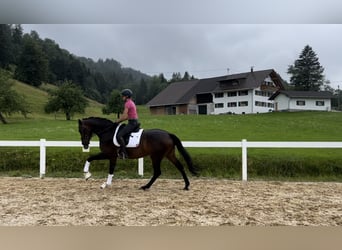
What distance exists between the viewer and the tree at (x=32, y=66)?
67.0 m

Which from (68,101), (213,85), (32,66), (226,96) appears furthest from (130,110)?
(32,66)

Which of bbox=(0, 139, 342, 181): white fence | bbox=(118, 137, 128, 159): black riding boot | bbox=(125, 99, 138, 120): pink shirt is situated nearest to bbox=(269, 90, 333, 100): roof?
bbox=(0, 139, 342, 181): white fence

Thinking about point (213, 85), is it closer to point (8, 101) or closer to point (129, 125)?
point (8, 101)

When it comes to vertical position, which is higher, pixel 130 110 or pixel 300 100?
pixel 300 100

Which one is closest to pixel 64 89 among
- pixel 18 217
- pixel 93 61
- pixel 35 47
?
pixel 18 217

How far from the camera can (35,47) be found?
71.2m

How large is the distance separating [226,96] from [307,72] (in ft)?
94.9

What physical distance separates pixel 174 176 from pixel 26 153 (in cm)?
438

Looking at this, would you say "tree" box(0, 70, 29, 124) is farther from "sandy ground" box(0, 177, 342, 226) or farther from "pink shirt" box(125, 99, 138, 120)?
"pink shirt" box(125, 99, 138, 120)

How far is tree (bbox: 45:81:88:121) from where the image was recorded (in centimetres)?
2881

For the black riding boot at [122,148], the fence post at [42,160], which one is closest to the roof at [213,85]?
the fence post at [42,160]

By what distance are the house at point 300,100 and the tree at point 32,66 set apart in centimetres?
4654

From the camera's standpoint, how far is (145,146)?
6438 mm

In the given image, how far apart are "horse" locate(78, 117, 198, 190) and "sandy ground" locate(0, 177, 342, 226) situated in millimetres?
497
